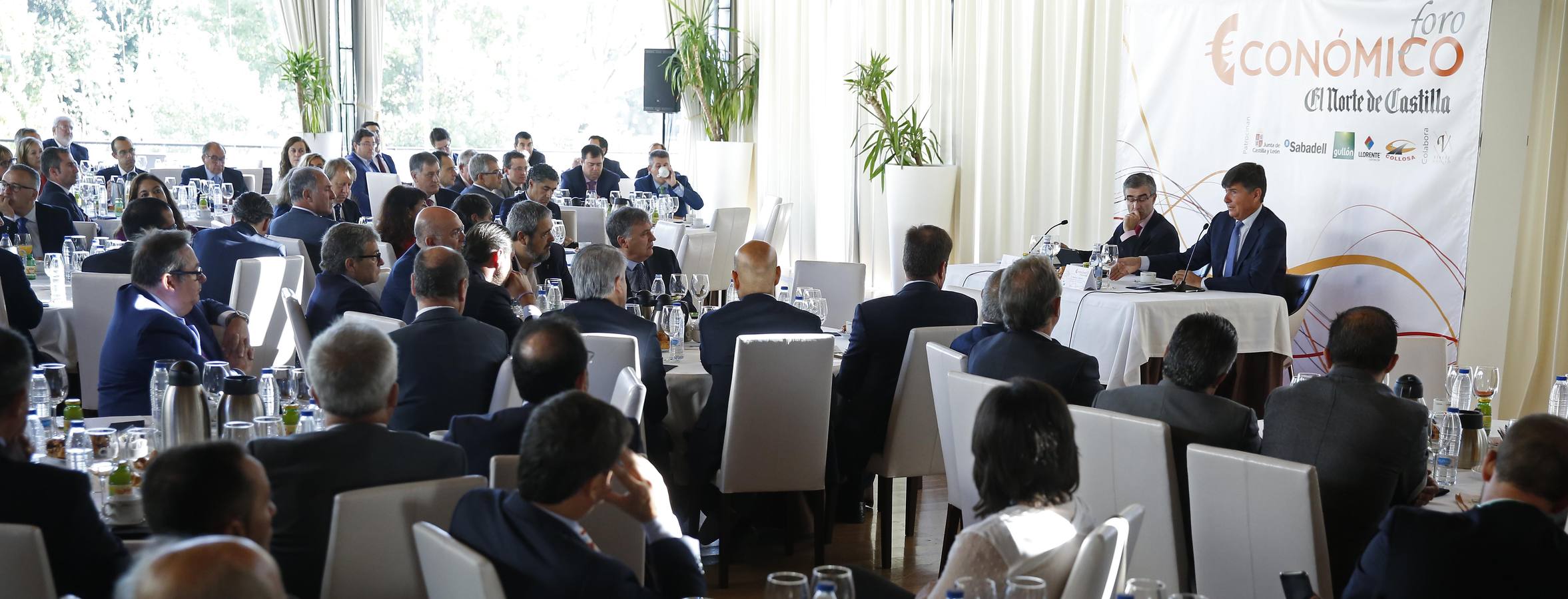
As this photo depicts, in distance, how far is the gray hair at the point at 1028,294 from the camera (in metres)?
3.88

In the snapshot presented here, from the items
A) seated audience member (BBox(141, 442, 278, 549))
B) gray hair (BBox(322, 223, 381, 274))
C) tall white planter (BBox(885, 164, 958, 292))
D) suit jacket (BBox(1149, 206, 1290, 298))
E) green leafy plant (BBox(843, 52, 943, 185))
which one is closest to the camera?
seated audience member (BBox(141, 442, 278, 549))

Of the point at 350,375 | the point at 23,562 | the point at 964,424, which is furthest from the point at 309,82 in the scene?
the point at 23,562

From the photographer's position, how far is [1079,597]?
2268mm

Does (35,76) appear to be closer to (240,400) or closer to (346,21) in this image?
(346,21)

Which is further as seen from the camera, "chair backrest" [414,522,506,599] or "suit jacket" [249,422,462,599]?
"suit jacket" [249,422,462,599]

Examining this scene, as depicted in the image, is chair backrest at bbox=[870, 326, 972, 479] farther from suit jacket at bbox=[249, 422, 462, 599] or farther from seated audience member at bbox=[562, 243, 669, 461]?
suit jacket at bbox=[249, 422, 462, 599]

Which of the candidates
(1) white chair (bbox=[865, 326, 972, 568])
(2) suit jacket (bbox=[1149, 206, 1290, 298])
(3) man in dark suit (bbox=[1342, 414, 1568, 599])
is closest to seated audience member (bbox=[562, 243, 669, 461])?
(1) white chair (bbox=[865, 326, 972, 568])

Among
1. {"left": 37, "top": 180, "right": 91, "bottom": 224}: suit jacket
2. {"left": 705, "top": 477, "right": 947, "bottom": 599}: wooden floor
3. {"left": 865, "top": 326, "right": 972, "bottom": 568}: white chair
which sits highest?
{"left": 37, "top": 180, "right": 91, "bottom": 224}: suit jacket

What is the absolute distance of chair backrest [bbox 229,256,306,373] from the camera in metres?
5.70

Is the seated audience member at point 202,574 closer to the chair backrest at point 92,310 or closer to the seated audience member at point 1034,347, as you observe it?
the seated audience member at point 1034,347

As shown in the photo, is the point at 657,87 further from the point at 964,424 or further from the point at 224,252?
the point at 964,424

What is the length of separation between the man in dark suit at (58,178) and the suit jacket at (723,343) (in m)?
5.59

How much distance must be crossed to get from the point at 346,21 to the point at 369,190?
160 inches

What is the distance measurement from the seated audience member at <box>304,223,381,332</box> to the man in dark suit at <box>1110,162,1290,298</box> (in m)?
3.71
